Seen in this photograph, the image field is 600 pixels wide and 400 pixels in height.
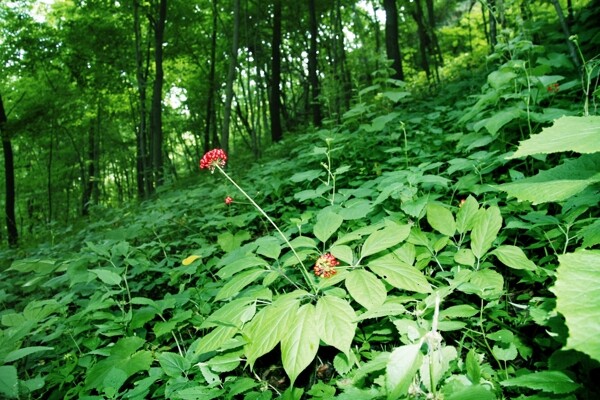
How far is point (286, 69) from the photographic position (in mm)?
18594

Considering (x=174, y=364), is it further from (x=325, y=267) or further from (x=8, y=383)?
(x=325, y=267)

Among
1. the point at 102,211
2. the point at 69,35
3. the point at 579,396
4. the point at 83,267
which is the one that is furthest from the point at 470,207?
the point at 69,35

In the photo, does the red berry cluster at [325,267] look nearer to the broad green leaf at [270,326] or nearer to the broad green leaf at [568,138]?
the broad green leaf at [270,326]

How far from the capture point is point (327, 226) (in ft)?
5.46

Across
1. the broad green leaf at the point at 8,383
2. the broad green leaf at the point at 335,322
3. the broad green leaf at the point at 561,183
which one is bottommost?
the broad green leaf at the point at 8,383

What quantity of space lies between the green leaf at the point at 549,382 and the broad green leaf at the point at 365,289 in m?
0.44

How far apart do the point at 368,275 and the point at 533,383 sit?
58 cm

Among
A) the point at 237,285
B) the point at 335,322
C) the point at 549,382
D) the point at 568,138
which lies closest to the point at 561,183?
the point at 568,138

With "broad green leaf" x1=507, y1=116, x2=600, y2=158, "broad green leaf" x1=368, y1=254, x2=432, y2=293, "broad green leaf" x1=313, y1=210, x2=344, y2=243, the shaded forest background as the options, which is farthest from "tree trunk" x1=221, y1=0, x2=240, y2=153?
"broad green leaf" x1=507, y1=116, x2=600, y2=158

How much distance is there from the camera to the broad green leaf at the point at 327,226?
5.30 feet

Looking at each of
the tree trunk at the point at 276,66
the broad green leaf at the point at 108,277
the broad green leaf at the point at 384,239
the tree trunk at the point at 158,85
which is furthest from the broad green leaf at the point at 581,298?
the tree trunk at the point at 276,66

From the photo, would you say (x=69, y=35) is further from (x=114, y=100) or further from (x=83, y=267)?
(x=83, y=267)

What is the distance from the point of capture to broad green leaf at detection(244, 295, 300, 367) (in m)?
1.11

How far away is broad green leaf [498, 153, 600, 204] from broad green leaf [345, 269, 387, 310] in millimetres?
562
